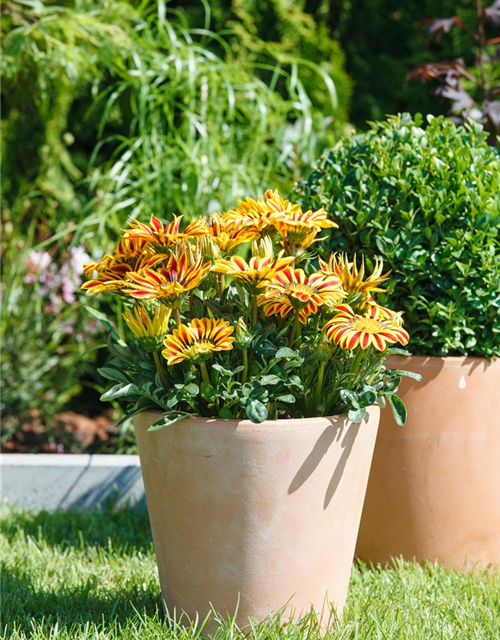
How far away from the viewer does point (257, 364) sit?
1451mm

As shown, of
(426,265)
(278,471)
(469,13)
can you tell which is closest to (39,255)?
(426,265)

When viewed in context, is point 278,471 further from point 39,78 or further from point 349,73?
point 349,73

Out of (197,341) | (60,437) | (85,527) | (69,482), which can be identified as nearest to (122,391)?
(197,341)

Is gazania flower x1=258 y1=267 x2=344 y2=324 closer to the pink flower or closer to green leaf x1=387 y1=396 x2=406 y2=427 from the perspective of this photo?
green leaf x1=387 y1=396 x2=406 y2=427

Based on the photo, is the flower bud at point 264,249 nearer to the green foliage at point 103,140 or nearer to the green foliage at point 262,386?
the green foliage at point 262,386

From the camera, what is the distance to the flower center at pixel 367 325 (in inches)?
53.3

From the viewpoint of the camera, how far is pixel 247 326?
4.81 ft

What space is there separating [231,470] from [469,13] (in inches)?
112

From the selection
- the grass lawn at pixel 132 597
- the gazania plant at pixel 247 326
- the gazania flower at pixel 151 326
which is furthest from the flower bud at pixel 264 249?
the grass lawn at pixel 132 597

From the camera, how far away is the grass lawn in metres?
1.47

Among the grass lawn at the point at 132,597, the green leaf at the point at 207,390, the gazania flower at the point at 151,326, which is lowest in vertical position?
the grass lawn at the point at 132,597

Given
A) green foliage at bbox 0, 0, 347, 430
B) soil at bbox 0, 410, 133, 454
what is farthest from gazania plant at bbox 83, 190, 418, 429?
soil at bbox 0, 410, 133, 454

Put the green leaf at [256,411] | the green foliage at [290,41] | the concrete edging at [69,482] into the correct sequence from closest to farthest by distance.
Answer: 1. the green leaf at [256,411]
2. the concrete edging at [69,482]
3. the green foliage at [290,41]

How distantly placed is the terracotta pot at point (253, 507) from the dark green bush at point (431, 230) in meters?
0.47
